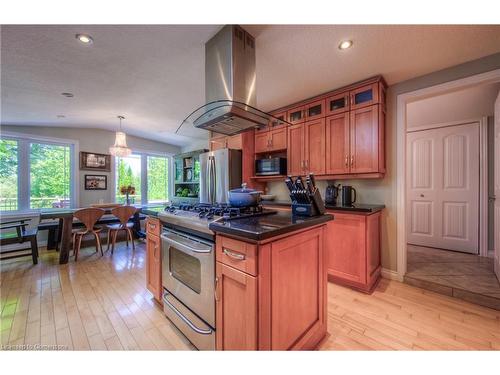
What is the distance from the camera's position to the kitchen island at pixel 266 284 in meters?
1.01

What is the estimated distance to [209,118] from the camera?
1782mm

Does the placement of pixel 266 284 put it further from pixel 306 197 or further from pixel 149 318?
pixel 149 318

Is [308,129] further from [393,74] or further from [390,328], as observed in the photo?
[390,328]

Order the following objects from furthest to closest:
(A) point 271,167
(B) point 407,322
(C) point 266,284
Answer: (A) point 271,167, (B) point 407,322, (C) point 266,284

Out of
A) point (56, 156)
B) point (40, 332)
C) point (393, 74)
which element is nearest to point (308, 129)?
point (393, 74)

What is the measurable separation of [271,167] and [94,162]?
423cm

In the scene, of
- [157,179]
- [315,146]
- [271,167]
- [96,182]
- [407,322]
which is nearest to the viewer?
[407,322]

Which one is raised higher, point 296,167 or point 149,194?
point 296,167

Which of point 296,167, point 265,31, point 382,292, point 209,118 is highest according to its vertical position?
point 265,31

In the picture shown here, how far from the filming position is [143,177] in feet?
18.4

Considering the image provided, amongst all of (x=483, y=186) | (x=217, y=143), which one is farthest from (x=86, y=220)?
(x=483, y=186)

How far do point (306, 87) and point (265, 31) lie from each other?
3.84ft

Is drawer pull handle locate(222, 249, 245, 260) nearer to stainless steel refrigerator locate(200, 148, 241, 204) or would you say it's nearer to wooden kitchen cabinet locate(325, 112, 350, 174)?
wooden kitchen cabinet locate(325, 112, 350, 174)

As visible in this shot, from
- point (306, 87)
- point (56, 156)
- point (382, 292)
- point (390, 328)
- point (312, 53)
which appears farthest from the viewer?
point (56, 156)
